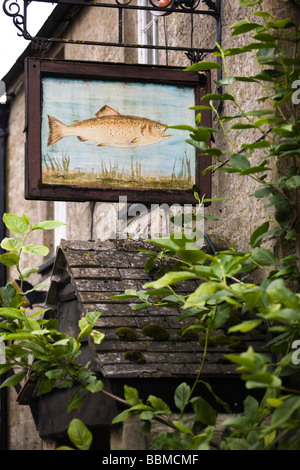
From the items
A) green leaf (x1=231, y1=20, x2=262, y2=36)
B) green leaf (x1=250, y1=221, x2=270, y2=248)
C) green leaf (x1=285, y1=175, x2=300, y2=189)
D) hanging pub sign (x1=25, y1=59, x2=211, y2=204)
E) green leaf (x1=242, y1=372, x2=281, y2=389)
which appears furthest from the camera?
hanging pub sign (x1=25, y1=59, x2=211, y2=204)

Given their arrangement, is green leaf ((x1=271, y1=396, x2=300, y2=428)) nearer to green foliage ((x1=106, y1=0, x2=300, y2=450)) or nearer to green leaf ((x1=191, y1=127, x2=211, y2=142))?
green foliage ((x1=106, y1=0, x2=300, y2=450))

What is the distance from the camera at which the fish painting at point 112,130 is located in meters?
5.24

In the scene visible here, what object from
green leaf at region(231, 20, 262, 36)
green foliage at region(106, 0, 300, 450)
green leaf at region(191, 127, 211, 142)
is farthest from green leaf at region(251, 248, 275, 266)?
green leaf at region(231, 20, 262, 36)

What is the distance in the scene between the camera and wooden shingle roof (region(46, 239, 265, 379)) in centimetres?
432

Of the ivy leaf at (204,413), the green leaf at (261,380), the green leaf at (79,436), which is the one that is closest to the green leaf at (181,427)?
the ivy leaf at (204,413)

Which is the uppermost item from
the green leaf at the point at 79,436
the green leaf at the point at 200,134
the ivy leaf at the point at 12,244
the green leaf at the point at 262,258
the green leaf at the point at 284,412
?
the green leaf at the point at 200,134

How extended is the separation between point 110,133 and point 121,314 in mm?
1282

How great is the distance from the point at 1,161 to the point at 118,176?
7949 mm

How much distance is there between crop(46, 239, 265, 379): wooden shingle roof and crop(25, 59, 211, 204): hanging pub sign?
39 cm

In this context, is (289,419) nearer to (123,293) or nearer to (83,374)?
(83,374)

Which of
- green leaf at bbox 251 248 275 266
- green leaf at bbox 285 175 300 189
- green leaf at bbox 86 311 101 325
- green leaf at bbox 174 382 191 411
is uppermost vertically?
green leaf at bbox 285 175 300 189

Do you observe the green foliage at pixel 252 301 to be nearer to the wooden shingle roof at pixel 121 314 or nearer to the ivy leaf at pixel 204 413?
the ivy leaf at pixel 204 413

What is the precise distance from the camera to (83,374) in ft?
13.9
